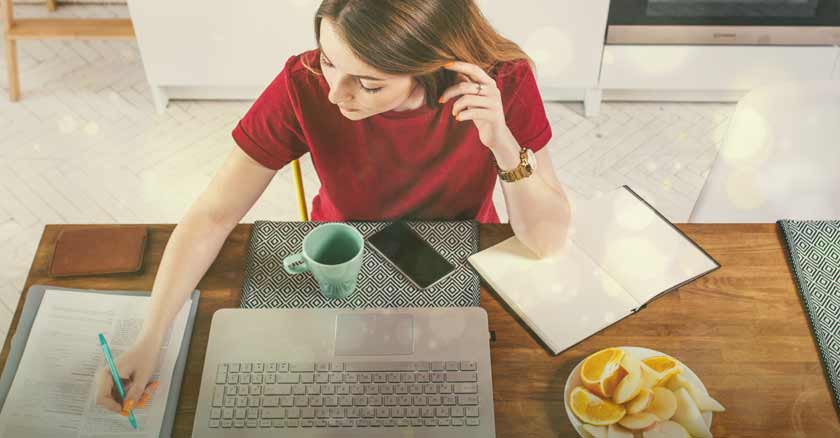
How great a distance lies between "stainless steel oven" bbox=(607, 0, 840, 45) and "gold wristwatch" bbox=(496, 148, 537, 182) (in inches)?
49.7

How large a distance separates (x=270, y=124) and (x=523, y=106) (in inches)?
17.0

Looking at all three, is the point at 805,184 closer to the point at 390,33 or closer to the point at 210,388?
the point at 390,33

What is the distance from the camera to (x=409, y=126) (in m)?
1.32

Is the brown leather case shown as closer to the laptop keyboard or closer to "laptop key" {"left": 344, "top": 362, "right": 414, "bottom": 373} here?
the laptop keyboard

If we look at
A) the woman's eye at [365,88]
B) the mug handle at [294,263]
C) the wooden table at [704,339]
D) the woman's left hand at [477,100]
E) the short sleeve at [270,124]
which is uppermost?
→ the woman's eye at [365,88]

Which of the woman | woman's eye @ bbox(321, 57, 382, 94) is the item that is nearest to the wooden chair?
the woman

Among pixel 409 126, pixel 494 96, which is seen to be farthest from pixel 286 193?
pixel 494 96

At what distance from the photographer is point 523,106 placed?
4.39 feet

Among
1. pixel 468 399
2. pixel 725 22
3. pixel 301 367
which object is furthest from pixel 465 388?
pixel 725 22

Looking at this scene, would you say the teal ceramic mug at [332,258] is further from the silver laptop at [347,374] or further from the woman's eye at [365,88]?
the woman's eye at [365,88]

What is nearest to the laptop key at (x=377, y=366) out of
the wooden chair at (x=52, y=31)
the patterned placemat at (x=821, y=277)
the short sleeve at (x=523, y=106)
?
the short sleeve at (x=523, y=106)

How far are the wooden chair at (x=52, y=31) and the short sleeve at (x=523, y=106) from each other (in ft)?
5.78

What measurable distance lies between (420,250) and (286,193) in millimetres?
1250

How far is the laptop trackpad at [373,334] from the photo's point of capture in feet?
3.69
